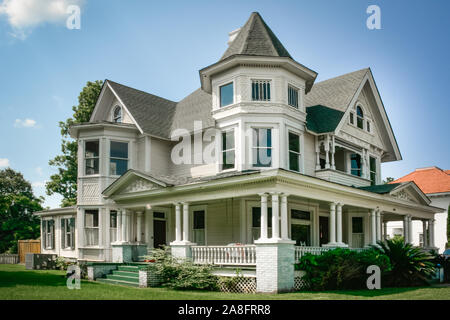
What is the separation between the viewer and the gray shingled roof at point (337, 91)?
21531 mm

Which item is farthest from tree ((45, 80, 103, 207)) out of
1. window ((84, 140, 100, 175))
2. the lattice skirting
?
the lattice skirting

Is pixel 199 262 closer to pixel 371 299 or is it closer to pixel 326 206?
pixel 371 299

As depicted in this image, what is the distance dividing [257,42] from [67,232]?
15247 millimetres

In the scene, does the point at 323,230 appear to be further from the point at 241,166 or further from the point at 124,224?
the point at 124,224

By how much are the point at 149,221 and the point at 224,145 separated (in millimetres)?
5453

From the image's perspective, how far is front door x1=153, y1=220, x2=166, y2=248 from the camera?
2120cm

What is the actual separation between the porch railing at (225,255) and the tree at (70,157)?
22856 mm

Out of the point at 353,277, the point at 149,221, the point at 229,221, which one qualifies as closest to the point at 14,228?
the point at 149,221

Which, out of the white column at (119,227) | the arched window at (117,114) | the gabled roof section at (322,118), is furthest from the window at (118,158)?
the gabled roof section at (322,118)

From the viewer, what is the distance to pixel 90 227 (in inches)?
852

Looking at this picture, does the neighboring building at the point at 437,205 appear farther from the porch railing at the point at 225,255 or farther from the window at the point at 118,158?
the window at the point at 118,158

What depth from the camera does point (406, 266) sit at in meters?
16.8

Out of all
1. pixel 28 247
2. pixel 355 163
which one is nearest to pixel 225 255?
pixel 355 163

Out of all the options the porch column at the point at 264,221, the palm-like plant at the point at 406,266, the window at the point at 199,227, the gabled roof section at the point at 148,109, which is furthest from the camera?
the gabled roof section at the point at 148,109
